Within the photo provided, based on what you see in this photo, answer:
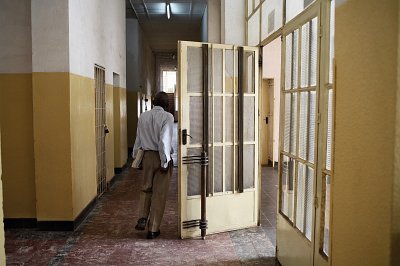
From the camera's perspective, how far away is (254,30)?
464cm

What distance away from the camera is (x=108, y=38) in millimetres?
6805

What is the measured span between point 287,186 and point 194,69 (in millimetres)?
1631

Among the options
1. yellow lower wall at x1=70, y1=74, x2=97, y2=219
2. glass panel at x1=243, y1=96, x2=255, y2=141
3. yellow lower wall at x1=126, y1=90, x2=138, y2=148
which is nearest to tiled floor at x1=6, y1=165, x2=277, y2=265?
yellow lower wall at x1=70, y1=74, x2=97, y2=219

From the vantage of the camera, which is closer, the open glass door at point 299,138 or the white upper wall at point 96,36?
the open glass door at point 299,138

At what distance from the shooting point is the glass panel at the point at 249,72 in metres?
4.46

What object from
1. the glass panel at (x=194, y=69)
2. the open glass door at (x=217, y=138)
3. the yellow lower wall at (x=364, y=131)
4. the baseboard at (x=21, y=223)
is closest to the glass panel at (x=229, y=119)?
the open glass door at (x=217, y=138)

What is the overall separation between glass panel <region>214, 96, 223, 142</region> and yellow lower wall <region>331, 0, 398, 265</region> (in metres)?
2.38

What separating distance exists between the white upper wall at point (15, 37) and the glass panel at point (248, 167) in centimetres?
273

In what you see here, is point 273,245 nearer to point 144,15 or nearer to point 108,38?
point 108,38

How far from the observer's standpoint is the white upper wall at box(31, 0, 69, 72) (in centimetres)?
424

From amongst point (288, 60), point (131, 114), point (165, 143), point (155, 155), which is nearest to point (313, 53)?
point (288, 60)

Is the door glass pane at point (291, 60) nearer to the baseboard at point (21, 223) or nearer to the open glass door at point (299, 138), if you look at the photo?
the open glass door at point (299, 138)

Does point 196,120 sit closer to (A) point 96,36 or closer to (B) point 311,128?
(B) point 311,128

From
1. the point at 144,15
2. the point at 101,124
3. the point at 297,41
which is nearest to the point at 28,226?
the point at 101,124
